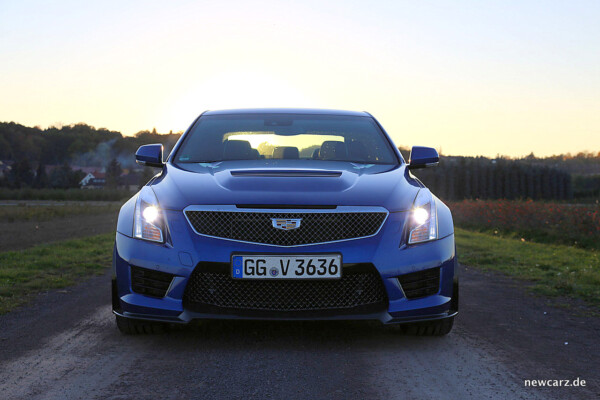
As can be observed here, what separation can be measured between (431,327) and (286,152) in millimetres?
1792

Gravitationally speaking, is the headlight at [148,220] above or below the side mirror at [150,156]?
below

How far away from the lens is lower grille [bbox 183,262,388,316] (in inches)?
151

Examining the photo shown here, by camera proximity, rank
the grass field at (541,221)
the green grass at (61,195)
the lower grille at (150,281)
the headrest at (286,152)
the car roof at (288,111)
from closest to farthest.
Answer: the lower grille at (150,281) < the headrest at (286,152) < the car roof at (288,111) < the grass field at (541,221) < the green grass at (61,195)

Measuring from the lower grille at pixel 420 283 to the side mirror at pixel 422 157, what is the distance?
1275 millimetres

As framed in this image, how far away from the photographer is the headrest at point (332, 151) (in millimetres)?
5184

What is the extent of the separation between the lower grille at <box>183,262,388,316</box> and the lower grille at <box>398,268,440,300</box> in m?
0.15

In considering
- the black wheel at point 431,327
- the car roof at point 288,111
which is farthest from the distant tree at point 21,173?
the black wheel at point 431,327

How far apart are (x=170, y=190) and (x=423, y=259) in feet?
5.40

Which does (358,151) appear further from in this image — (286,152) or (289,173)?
(289,173)

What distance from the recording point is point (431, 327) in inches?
170

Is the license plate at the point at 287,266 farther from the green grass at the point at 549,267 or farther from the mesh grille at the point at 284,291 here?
the green grass at the point at 549,267

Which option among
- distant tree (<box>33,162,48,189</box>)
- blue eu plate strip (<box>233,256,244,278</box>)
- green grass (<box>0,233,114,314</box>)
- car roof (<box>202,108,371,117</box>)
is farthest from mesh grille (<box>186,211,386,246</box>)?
distant tree (<box>33,162,48,189</box>)

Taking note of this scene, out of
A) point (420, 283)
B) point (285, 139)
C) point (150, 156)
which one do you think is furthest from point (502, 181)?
point (420, 283)

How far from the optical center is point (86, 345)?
4.15 meters
